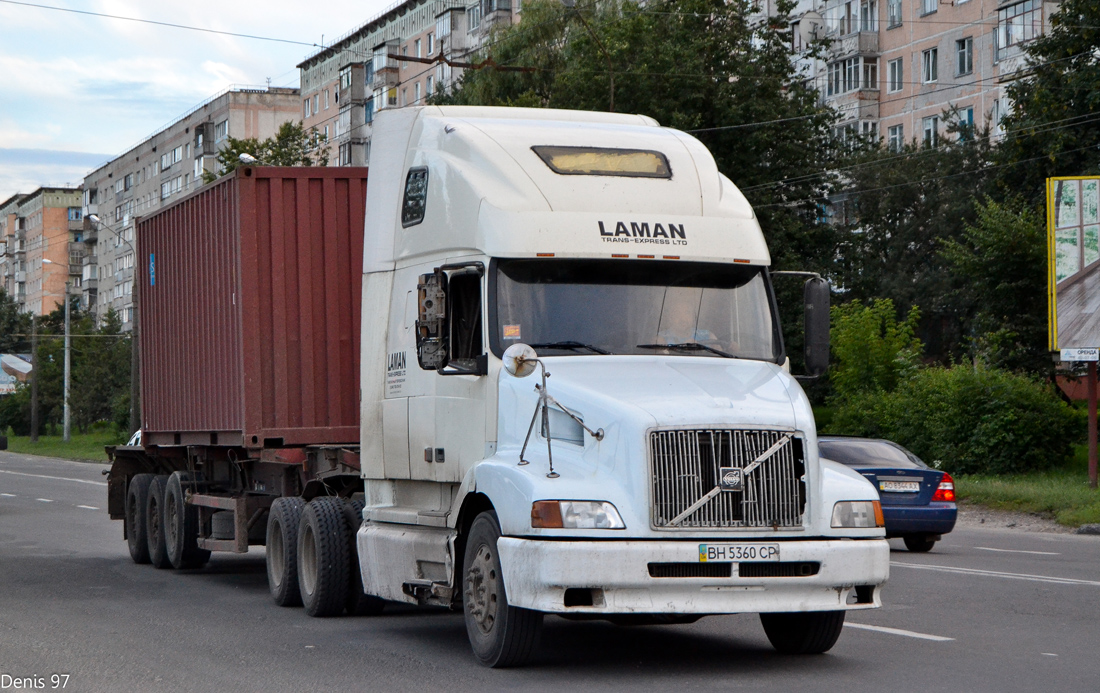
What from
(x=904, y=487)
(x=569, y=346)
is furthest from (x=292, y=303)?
(x=904, y=487)

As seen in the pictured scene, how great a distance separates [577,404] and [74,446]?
74521 millimetres

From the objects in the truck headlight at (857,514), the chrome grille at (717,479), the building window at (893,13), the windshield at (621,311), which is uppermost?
the building window at (893,13)

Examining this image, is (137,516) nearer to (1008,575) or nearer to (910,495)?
(910,495)

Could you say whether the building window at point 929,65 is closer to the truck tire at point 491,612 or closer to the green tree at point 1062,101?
the green tree at point 1062,101

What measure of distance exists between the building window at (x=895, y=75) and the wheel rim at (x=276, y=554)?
56019mm

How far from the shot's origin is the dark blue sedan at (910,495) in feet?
63.0

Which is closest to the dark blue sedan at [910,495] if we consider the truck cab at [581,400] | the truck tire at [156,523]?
the truck tire at [156,523]

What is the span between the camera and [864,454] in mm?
19969

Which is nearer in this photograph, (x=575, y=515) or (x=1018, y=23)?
(x=575, y=515)

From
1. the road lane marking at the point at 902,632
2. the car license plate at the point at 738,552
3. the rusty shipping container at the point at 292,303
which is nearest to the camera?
the car license plate at the point at 738,552

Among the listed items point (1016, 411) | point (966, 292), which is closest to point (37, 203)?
point (966, 292)

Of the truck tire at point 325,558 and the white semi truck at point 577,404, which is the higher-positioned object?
the white semi truck at point 577,404

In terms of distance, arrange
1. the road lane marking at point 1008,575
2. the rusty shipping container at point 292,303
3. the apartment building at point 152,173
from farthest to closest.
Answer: the apartment building at point 152,173 → the road lane marking at point 1008,575 → the rusty shipping container at point 292,303

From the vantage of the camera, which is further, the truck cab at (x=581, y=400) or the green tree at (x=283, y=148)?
the green tree at (x=283, y=148)
